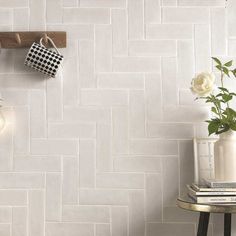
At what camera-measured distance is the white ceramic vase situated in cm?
166

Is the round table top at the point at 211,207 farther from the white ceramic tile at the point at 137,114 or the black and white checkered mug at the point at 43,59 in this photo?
the black and white checkered mug at the point at 43,59

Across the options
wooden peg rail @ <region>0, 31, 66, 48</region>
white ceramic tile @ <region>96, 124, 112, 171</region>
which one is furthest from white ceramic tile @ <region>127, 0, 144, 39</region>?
white ceramic tile @ <region>96, 124, 112, 171</region>

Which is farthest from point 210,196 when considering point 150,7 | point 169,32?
point 150,7

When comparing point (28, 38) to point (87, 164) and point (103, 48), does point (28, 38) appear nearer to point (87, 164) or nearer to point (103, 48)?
point (103, 48)

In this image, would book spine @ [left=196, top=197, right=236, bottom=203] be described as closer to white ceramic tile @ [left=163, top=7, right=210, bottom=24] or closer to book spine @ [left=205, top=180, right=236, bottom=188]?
book spine @ [left=205, top=180, right=236, bottom=188]

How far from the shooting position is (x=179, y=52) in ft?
6.25

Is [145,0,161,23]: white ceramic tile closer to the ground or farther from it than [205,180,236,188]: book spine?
farther from it

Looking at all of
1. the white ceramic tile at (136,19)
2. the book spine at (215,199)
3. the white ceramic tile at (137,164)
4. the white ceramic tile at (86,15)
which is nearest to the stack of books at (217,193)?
the book spine at (215,199)

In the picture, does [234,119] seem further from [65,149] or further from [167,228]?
[65,149]

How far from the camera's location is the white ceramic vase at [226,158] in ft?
5.43

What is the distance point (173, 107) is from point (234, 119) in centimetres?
31

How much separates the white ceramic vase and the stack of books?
8cm

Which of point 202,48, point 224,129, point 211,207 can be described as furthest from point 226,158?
point 202,48

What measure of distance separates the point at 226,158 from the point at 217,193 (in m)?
0.18
